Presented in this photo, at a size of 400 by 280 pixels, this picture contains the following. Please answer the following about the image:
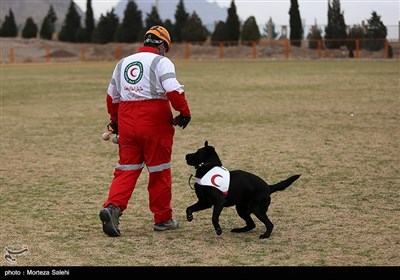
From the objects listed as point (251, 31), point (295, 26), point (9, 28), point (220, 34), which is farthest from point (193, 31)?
point (9, 28)

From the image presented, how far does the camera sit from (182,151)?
42.8 feet

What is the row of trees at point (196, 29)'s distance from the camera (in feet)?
195

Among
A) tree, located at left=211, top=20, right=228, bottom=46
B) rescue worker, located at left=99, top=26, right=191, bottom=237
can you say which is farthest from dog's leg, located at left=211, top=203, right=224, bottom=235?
tree, located at left=211, top=20, right=228, bottom=46

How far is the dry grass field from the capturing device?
262 inches

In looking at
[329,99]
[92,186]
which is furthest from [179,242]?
[329,99]

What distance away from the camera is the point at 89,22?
75562mm

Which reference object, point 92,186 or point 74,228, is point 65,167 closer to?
point 92,186

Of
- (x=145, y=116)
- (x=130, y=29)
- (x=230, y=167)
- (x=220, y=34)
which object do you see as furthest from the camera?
(x=130, y=29)

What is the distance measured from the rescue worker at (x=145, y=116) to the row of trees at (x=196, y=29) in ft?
162

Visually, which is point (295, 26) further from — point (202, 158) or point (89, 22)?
point (202, 158)

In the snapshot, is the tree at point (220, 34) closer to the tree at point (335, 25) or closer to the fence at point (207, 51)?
the fence at point (207, 51)

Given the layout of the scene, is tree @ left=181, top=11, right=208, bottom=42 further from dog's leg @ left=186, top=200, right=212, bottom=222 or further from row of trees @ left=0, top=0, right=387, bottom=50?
dog's leg @ left=186, top=200, right=212, bottom=222

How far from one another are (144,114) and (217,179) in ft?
2.74

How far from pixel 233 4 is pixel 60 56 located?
46.7ft
